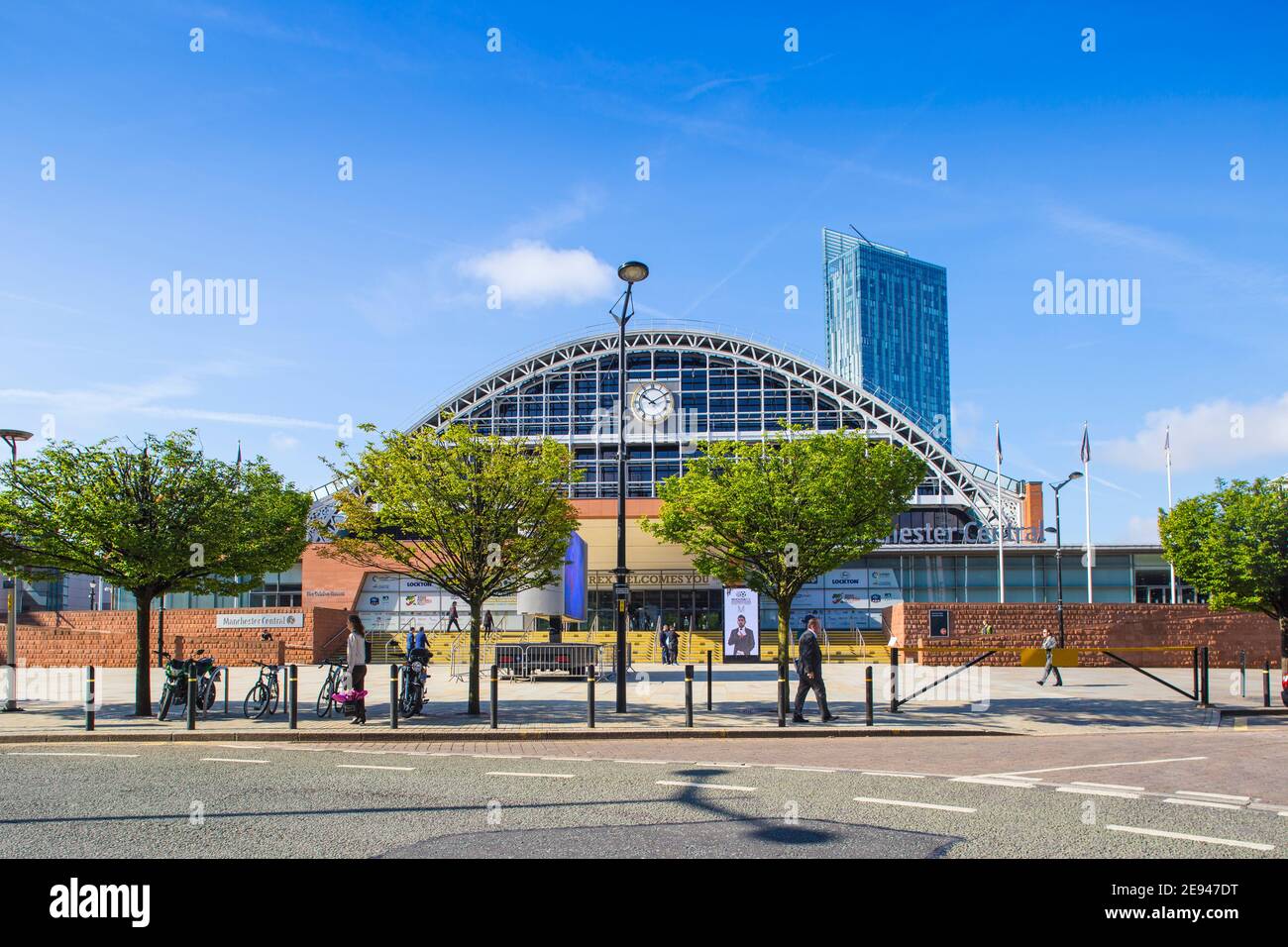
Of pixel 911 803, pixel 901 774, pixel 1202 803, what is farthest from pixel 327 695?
pixel 1202 803

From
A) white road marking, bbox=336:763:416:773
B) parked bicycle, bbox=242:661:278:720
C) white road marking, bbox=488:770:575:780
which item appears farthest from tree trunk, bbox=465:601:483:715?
white road marking, bbox=488:770:575:780

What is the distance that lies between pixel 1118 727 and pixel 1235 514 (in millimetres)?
14578

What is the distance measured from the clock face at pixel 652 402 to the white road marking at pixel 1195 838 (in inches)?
2839

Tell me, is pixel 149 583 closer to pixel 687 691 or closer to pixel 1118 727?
pixel 687 691

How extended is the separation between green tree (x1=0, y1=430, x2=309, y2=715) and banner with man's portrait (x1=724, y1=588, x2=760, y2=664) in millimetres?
22909

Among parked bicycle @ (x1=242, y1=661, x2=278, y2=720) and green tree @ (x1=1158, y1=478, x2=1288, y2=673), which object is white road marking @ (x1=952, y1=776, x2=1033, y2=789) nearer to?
parked bicycle @ (x1=242, y1=661, x2=278, y2=720)

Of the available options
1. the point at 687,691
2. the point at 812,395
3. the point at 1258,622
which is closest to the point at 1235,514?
the point at 1258,622

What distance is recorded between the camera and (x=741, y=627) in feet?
128

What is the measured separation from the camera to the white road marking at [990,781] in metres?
10.9

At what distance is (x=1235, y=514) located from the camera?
28.9 meters

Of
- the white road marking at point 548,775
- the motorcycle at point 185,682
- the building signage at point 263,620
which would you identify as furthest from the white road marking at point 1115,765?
the building signage at point 263,620

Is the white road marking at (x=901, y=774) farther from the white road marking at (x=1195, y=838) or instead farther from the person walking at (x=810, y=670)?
the person walking at (x=810, y=670)
